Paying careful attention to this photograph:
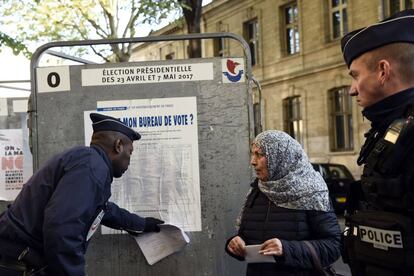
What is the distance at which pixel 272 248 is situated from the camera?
9.82 feet

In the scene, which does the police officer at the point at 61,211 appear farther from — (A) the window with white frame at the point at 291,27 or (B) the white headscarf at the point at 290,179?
(A) the window with white frame at the point at 291,27

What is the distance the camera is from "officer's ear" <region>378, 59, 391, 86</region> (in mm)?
1976

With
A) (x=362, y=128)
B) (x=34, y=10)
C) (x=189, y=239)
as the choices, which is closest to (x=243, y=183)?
(x=189, y=239)

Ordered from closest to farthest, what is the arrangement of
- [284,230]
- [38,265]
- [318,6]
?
[38,265] < [284,230] < [318,6]

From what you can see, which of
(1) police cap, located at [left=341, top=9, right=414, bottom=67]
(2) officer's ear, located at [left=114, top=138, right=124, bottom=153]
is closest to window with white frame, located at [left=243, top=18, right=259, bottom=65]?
(2) officer's ear, located at [left=114, top=138, right=124, bottom=153]

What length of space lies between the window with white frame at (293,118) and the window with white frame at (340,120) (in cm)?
213

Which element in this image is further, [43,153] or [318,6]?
[318,6]

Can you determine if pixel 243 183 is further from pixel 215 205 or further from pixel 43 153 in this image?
pixel 43 153

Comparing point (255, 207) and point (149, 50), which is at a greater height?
point (149, 50)

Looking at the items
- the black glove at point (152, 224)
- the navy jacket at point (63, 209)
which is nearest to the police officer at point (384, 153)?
the navy jacket at point (63, 209)

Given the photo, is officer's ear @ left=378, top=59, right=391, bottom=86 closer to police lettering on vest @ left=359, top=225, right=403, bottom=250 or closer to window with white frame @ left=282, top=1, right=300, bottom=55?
police lettering on vest @ left=359, top=225, right=403, bottom=250

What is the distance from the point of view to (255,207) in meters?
Result: 3.26

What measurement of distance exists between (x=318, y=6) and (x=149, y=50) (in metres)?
18.4

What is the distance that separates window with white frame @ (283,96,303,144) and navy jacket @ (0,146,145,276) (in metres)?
23.4
